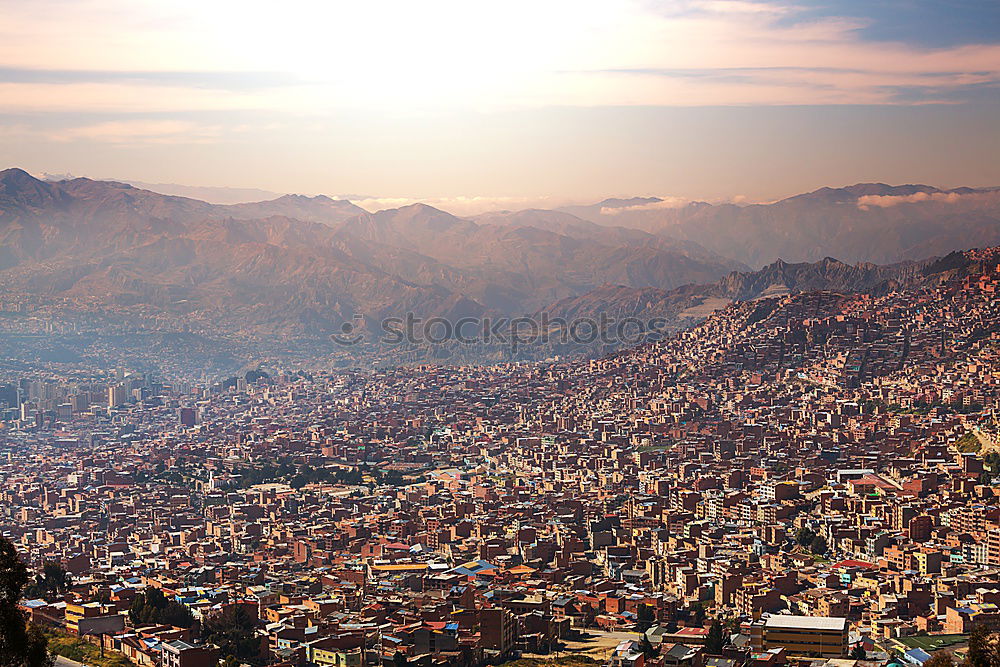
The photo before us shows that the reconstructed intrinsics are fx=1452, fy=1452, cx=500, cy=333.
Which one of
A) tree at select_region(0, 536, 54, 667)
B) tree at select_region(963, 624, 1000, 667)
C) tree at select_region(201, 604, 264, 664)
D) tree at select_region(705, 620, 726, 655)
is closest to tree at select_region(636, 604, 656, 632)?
tree at select_region(705, 620, 726, 655)

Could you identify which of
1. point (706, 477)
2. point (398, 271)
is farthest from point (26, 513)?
point (398, 271)

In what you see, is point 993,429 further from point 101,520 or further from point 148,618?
point 148,618

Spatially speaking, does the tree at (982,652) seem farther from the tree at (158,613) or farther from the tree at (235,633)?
the tree at (158,613)

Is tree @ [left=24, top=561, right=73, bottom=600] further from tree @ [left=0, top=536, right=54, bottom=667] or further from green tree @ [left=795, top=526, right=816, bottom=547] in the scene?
green tree @ [left=795, top=526, right=816, bottom=547]

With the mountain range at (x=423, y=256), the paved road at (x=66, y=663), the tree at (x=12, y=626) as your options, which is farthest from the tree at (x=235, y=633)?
the mountain range at (x=423, y=256)

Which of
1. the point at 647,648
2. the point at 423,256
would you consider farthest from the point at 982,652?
the point at 423,256

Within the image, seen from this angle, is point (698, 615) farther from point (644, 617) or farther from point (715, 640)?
point (715, 640)

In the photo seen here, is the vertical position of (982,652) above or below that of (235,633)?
above
